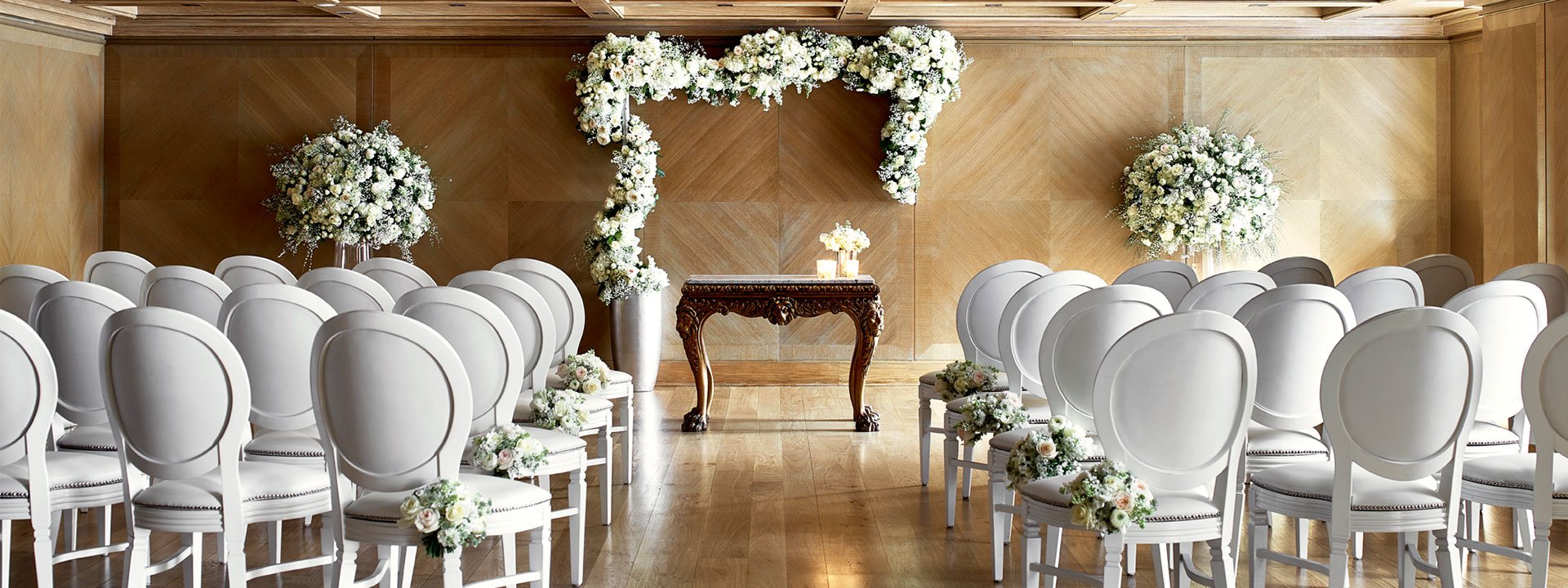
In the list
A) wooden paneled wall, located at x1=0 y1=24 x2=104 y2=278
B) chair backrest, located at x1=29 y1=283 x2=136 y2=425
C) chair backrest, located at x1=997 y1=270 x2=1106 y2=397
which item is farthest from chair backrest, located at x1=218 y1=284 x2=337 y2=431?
wooden paneled wall, located at x1=0 y1=24 x2=104 y2=278

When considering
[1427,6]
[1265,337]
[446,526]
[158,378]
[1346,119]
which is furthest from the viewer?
[1346,119]

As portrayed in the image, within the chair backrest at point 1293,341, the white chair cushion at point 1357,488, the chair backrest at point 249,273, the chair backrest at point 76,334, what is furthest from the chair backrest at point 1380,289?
the chair backrest at point 249,273

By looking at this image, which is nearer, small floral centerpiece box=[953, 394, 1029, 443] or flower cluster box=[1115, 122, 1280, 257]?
small floral centerpiece box=[953, 394, 1029, 443]

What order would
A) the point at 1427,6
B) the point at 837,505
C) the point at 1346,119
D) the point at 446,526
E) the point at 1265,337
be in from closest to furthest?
the point at 446,526, the point at 1265,337, the point at 837,505, the point at 1427,6, the point at 1346,119

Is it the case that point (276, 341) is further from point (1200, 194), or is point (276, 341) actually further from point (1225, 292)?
point (1200, 194)

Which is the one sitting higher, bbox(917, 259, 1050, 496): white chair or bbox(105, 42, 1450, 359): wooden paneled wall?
bbox(105, 42, 1450, 359): wooden paneled wall

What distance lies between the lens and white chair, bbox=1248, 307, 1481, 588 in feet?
10.2

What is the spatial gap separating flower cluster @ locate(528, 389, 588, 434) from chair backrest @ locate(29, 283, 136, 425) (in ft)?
4.68

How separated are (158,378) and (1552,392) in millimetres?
3697

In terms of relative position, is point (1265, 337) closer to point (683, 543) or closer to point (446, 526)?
point (683, 543)

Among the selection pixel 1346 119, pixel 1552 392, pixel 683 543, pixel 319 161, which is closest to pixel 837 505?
pixel 683 543

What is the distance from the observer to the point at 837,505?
5258 millimetres

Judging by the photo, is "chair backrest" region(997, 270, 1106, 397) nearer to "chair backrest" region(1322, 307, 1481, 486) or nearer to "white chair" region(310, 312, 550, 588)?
A: "chair backrest" region(1322, 307, 1481, 486)

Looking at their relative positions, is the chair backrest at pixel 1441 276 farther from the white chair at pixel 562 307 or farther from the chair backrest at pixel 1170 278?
the white chair at pixel 562 307
